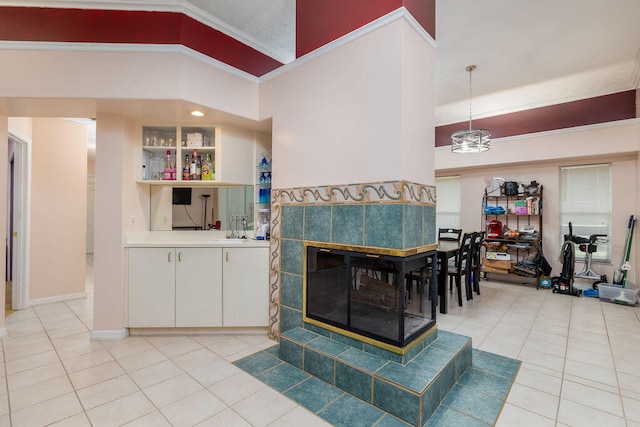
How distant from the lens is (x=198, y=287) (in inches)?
114

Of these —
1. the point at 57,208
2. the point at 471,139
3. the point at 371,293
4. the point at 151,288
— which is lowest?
the point at 151,288

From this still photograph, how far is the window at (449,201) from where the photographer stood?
617 cm

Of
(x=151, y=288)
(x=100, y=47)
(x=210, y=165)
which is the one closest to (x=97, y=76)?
(x=100, y=47)

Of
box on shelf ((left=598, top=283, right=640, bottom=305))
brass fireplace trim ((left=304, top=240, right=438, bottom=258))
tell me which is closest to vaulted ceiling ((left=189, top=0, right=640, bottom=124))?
brass fireplace trim ((left=304, top=240, right=438, bottom=258))

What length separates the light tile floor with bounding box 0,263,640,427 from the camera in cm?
178

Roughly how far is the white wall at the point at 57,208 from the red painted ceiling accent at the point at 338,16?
367 cm

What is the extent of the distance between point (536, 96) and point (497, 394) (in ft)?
15.1

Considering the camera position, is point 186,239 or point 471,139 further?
point 471,139

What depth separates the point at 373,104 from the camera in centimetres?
213

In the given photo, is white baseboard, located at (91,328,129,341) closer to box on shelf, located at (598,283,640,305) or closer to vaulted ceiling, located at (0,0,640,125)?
vaulted ceiling, located at (0,0,640,125)

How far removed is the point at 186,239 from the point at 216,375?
5.40 ft

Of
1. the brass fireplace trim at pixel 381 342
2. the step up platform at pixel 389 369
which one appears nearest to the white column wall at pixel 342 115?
the brass fireplace trim at pixel 381 342

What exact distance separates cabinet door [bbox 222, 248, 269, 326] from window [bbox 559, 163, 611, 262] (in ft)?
16.8

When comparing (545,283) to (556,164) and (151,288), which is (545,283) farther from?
(151,288)
